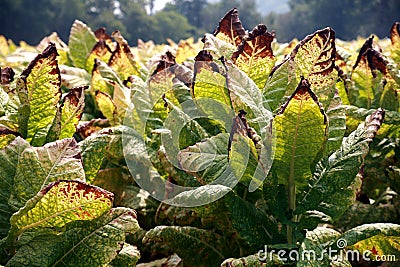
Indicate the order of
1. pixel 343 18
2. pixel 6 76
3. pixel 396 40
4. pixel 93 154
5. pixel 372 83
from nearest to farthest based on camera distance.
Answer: pixel 93 154, pixel 6 76, pixel 372 83, pixel 396 40, pixel 343 18

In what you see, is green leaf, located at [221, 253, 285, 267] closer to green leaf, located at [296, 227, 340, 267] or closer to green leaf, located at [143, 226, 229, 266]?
green leaf, located at [296, 227, 340, 267]

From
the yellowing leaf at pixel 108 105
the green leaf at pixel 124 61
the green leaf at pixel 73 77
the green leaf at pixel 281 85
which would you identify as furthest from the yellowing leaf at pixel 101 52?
the green leaf at pixel 281 85

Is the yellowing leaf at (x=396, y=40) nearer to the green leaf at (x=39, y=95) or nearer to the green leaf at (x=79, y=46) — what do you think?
the green leaf at (x=39, y=95)

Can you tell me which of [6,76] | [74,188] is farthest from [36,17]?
[74,188]

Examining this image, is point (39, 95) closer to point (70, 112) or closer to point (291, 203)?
point (70, 112)

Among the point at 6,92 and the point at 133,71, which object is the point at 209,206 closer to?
the point at 6,92

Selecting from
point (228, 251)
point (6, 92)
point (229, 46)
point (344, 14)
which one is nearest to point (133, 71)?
point (6, 92)
